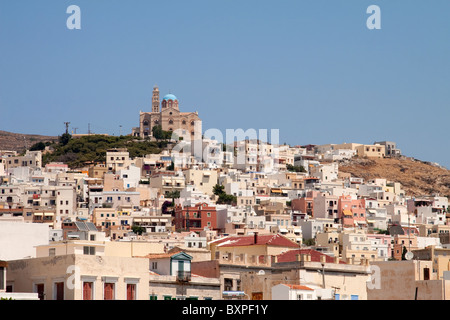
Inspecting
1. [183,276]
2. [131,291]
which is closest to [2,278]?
[131,291]

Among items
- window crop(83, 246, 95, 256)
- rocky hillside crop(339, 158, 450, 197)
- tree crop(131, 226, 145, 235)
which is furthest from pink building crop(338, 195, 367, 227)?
window crop(83, 246, 95, 256)

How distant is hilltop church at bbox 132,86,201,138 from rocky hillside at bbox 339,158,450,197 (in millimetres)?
21834

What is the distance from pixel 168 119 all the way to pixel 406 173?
35701 millimetres

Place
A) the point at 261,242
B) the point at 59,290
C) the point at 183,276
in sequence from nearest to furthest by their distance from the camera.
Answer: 1. the point at 59,290
2. the point at 183,276
3. the point at 261,242

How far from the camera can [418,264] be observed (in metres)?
33.7

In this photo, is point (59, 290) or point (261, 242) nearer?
point (59, 290)

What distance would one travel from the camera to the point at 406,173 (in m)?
156

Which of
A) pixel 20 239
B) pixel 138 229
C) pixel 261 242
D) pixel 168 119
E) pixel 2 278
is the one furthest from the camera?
pixel 168 119

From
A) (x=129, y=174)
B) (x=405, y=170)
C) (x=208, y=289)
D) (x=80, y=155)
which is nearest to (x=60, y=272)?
(x=208, y=289)

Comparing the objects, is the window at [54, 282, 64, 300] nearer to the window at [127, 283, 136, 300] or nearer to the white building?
the window at [127, 283, 136, 300]

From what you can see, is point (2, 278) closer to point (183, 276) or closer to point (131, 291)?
point (131, 291)

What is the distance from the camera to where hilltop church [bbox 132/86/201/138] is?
15125 centimetres
